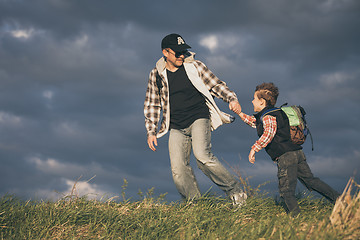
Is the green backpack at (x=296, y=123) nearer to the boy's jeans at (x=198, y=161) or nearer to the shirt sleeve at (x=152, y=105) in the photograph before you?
the boy's jeans at (x=198, y=161)

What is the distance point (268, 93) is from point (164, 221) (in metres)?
2.72

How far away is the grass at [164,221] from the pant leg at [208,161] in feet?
1.03

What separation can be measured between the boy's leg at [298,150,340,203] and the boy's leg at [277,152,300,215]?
0.24 m

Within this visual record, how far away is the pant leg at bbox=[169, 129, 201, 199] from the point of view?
6.43 meters

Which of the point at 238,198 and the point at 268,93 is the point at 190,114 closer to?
the point at 268,93

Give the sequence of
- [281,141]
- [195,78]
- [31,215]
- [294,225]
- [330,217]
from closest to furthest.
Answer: [330,217] < [294,225] < [31,215] < [281,141] < [195,78]

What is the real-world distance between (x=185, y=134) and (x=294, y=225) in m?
2.50

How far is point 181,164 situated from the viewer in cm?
645

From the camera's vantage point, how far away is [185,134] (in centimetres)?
650

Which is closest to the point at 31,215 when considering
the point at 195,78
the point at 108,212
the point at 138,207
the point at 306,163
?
the point at 108,212

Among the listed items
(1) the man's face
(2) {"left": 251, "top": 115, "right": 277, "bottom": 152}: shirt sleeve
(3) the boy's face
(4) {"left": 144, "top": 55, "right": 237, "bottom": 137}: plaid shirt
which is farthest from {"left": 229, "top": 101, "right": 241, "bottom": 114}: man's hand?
(1) the man's face

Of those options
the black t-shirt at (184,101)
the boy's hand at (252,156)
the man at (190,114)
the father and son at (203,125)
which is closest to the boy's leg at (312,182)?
the father and son at (203,125)

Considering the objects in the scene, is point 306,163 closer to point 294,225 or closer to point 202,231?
point 294,225

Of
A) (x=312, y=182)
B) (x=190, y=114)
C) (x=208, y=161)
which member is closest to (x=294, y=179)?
(x=312, y=182)
